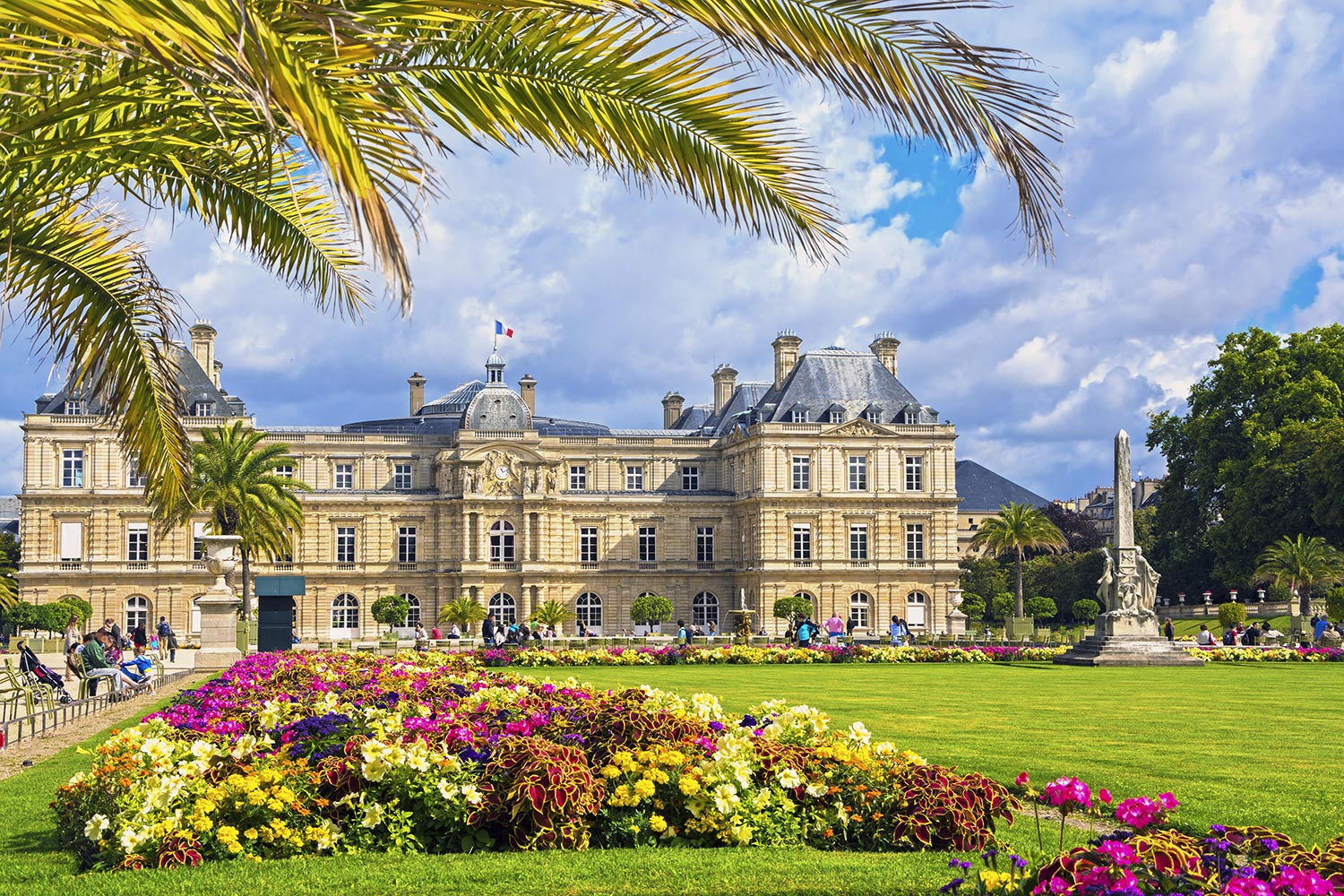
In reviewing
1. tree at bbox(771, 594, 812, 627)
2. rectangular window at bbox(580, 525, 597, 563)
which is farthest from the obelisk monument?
rectangular window at bbox(580, 525, 597, 563)

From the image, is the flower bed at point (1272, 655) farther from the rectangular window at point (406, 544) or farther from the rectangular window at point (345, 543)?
the rectangular window at point (345, 543)

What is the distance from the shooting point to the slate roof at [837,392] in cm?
6919

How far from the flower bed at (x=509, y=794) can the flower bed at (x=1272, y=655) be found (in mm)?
30889

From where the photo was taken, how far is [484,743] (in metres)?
9.27

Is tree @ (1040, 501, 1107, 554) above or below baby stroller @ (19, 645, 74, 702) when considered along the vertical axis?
above

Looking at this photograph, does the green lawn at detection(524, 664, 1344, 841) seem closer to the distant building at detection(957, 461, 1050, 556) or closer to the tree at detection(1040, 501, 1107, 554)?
the tree at detection(1040, 501, 1107, 554)

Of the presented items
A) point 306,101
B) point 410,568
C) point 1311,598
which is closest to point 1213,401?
point 1311,598

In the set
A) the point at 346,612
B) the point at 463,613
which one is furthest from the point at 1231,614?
the point at 346,612

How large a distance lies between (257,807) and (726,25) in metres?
5.98

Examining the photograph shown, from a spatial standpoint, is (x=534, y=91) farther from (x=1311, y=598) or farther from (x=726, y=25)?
(x=1311, y=598)

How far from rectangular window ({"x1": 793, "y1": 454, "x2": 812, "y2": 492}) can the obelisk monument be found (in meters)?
32.8

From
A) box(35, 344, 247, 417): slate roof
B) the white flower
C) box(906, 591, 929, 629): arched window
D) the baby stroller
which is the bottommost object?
box(906, 591, 929, 629): arched window

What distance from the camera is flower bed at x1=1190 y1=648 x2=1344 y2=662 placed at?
37125mm

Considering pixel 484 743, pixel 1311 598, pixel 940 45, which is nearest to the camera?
pixel 940 45
